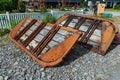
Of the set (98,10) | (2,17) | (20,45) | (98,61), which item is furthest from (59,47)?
(98,10)

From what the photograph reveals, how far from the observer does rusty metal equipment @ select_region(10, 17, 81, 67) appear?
5.09 meters

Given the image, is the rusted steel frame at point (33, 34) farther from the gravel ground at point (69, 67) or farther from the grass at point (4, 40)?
the grass at point (4, 40)

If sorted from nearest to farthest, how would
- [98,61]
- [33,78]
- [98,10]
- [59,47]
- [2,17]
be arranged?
[33,78]
[59,47]
[98,61]
[2,17]
[98,10]

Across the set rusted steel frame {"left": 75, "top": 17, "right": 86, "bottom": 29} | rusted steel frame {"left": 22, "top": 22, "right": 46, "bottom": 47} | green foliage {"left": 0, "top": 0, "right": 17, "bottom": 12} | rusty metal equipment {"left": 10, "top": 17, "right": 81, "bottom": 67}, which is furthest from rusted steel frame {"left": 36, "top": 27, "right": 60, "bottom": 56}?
green foliage {"left": 0, "top": 0, "right": 17, "bottom": 12}

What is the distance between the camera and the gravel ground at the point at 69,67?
4660 mm

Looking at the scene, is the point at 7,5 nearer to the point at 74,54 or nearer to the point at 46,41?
the point at 46,41

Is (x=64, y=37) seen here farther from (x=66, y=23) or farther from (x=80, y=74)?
(x=66, y=23)

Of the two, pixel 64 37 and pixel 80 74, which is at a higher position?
pixel 64 37

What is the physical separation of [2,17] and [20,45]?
13.9 feet

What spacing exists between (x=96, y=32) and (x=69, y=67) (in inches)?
90.2

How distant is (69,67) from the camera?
5.14m

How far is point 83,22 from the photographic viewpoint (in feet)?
24.1

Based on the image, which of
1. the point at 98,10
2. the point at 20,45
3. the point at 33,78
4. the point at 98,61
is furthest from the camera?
the point at 98,10

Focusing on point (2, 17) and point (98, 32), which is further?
point (2, 17)
